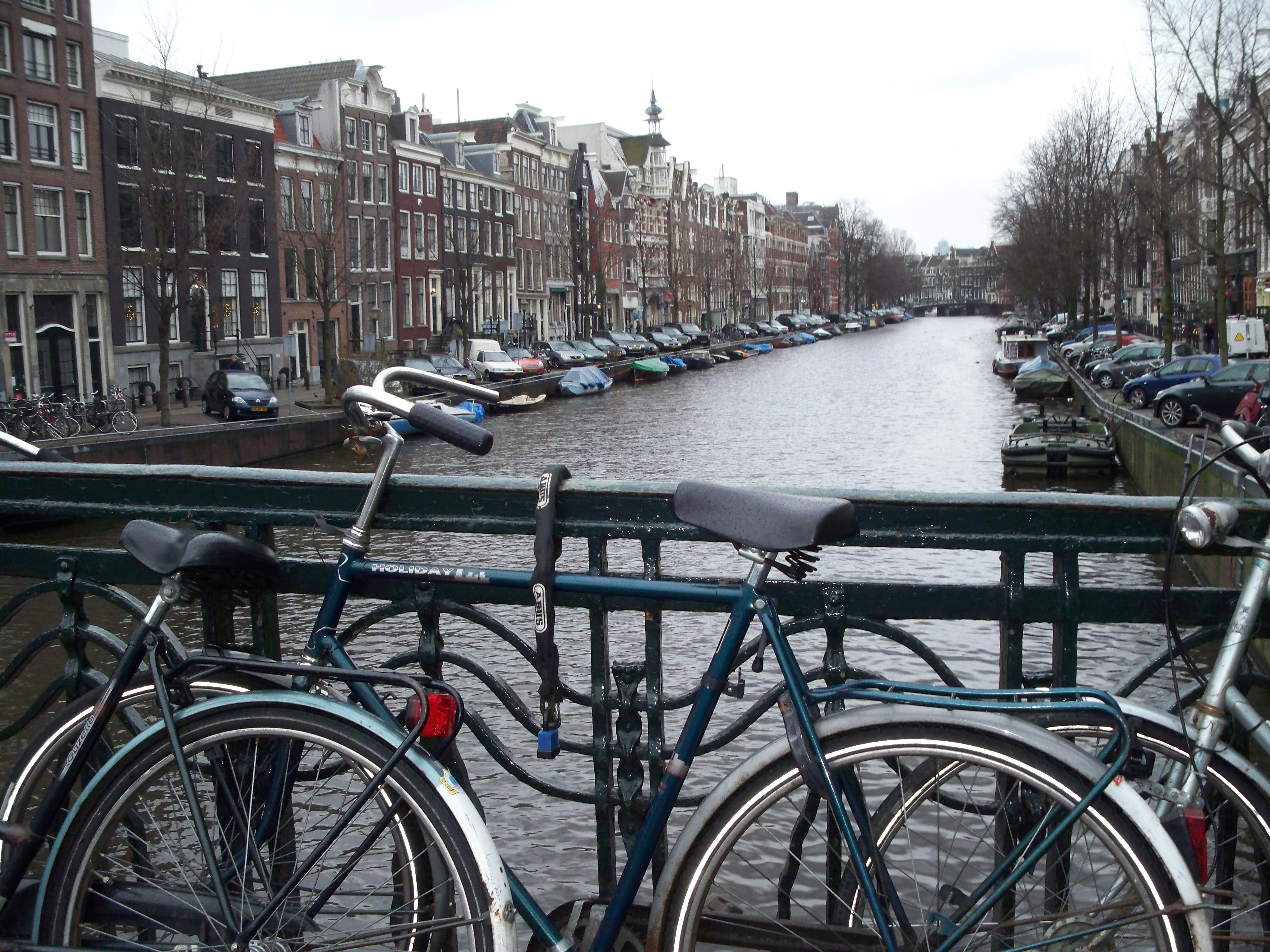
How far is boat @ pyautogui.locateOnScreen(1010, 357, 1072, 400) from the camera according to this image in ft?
124

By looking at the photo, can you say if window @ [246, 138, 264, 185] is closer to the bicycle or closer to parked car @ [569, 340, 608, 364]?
parked car @ [569, 340, 608, 364]

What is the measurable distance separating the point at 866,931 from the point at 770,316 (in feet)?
400

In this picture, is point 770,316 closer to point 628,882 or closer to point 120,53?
point 120,53

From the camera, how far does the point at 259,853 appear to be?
2.34 metres

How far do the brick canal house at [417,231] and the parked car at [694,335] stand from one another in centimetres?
2087

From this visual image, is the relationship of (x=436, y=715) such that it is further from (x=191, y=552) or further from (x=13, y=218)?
(x=13, y=218)

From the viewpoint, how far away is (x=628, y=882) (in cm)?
225

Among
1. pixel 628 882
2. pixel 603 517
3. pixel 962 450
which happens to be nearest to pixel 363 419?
pixel 603 517

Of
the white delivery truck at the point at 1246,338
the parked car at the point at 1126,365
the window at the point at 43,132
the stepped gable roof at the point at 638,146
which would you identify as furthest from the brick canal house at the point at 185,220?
the stepped gable roof at the point at 638,146

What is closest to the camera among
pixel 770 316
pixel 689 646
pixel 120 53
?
pixel 689 646

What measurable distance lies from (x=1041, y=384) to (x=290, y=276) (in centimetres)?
2509

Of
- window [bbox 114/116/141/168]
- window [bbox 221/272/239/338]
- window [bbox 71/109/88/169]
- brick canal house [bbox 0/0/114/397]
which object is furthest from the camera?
window [bbox 221/272/239/338]

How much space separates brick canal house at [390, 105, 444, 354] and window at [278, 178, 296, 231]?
8339 mm

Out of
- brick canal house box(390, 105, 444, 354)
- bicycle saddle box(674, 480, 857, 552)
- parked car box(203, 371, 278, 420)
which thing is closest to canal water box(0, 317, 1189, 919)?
bicycle saddle box(674, 480, 857, 552)
